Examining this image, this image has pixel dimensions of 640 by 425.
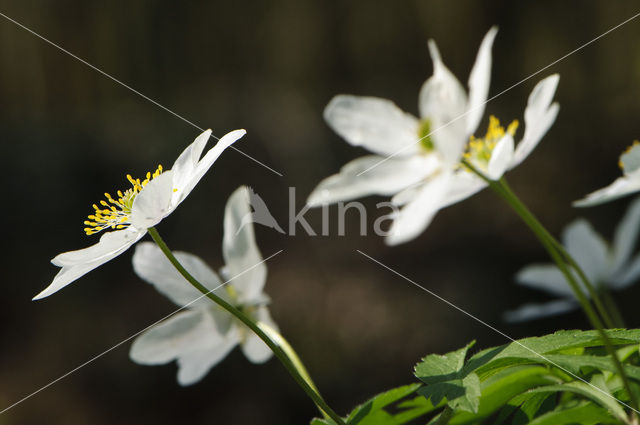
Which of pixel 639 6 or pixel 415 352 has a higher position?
pixel 639 6

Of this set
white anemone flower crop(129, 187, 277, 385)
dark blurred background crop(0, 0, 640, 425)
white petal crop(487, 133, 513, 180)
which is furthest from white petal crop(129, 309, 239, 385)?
dark blurred background crop(0, 0, 640, 425)

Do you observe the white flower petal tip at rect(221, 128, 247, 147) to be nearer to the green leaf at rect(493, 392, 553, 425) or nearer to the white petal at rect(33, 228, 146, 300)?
the white petal at rect(33, 228, 146, 300)

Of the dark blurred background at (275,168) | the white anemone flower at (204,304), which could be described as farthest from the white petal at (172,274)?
the dark blurred background at (275,168)

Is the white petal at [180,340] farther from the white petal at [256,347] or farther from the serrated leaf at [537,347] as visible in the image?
the serrated leaf at [537,347]

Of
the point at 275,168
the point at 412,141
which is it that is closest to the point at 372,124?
the point at 412,141

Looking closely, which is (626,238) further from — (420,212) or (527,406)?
(420,212)

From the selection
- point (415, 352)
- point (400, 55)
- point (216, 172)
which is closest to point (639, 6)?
point (400, 55)

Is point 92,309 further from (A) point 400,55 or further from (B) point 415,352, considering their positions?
(A) point 400,55

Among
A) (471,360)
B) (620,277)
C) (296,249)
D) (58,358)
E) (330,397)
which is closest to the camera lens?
(471,360)
